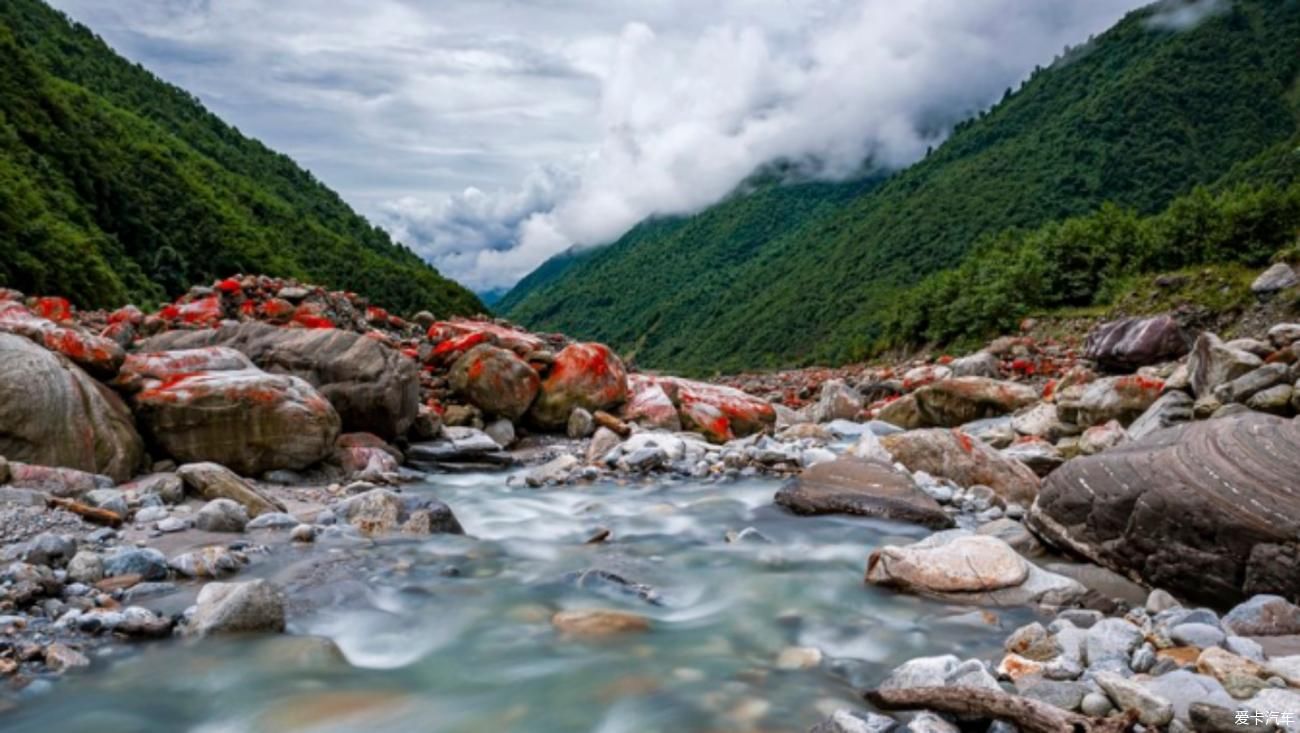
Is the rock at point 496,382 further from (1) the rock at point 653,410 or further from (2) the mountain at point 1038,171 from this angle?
(2) the mountain at point 1038,171

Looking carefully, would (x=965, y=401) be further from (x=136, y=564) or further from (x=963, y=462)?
(x=136, y=564)

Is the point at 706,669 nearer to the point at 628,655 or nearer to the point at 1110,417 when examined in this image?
the point at 628,655

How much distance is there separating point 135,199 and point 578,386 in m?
51.2

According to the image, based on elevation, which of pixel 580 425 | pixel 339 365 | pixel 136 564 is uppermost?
pixel 339 365

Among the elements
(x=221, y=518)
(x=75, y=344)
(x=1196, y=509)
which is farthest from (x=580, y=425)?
(x=1196, y=509)

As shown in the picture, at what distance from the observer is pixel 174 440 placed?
11617 mm

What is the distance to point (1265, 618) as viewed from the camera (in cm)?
581

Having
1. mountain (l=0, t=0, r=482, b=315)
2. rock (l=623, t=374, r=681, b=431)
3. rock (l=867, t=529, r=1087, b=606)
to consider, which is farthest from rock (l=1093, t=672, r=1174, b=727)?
mountain (l=0, t=0, r=482, b=315)

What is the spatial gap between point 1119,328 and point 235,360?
2057cm

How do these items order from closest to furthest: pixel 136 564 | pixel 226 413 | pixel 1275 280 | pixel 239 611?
pixel 239 611
pixel 136 564
pixel 226 413
pixel 1275 280

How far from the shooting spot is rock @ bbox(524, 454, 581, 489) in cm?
1351

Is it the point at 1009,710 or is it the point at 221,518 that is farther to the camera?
the point at 221,518

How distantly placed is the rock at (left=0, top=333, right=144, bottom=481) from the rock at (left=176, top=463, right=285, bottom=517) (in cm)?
109

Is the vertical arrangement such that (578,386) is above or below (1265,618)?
above
